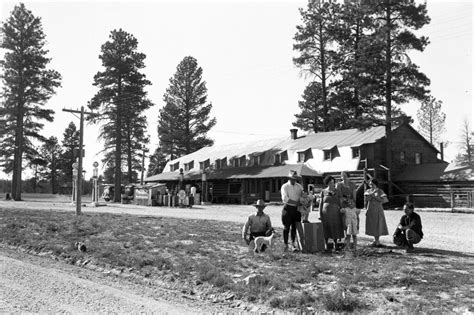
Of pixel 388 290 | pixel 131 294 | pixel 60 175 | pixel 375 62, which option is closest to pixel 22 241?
pixel 131 294

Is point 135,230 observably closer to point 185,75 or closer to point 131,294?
point 131,294

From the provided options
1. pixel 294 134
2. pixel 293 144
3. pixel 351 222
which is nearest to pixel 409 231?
pixel 351 222

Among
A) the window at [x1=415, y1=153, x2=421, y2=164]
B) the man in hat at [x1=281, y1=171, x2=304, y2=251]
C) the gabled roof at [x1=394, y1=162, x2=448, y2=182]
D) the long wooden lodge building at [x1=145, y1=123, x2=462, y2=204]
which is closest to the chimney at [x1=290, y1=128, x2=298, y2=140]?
the long wooden lodge building at [x1=145, y1=123, x2=462, y2=204]

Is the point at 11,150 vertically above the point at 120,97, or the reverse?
the point at 120,97

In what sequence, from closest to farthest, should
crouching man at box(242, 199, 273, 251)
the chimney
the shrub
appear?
the shrub
crouching man at box(242, 199, 273, 251)
the chimney

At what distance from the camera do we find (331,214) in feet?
32.8

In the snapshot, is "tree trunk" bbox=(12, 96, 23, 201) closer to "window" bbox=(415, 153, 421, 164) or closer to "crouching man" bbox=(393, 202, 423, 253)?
"window" bbox=(415, 153, 421, 164)

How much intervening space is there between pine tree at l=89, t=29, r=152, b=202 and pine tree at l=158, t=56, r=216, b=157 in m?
15.6

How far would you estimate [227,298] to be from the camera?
7000 millimetres

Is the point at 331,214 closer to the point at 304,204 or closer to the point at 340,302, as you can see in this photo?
the point at 304,204

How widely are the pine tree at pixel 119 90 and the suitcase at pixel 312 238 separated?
36048 mm

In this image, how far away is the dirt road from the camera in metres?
6.43

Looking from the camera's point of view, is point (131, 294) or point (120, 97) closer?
point (131, 294)

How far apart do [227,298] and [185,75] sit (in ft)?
192
